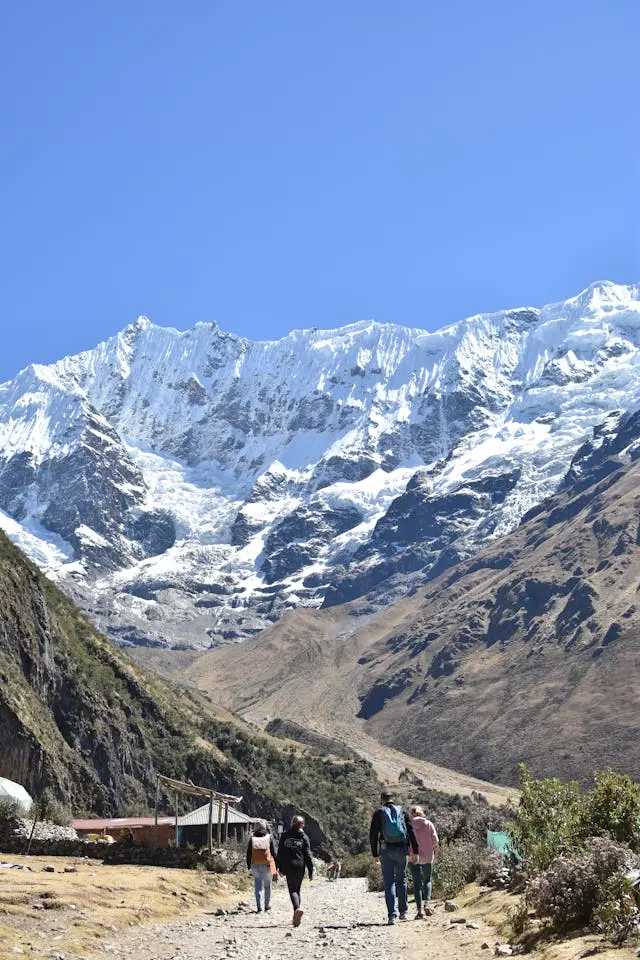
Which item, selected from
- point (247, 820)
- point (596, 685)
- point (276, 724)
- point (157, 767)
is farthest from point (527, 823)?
point (596, 685)

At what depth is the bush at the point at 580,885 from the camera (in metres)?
16.4

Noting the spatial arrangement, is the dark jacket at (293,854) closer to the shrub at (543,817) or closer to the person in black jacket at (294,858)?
the person in black jacket at (294,858)

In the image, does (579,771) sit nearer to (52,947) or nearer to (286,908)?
(286,908)

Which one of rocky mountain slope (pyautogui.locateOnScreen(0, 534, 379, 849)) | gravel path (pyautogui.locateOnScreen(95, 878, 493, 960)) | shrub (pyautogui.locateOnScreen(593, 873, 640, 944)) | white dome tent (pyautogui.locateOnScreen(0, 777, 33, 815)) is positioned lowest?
gravel path (pyautogui.locateOnScreen(95, 878, 493, 960))

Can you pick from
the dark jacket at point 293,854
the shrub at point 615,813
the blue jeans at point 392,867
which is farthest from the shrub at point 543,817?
the dark jacket at point 293,854

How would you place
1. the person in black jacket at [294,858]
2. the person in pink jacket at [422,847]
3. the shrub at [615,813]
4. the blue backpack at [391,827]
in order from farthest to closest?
the person in pink jacket at [422,847]
the person in black jacket at [294,858]
the blue backpack at [391,827]
the shrub at [615,813]

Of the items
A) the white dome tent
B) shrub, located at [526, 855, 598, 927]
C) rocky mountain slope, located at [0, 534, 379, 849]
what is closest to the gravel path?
shrub, located at [526, 855, 598, 927]

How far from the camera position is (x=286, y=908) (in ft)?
85.7

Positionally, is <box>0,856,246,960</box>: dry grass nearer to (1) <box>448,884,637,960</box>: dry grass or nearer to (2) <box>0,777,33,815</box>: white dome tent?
(1) <box>448,884,637,960</box>: dry grass

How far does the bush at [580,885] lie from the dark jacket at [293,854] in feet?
19.0

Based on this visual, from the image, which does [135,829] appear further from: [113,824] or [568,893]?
[568,893]

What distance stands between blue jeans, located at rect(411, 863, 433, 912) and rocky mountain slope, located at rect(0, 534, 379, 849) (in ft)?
98.5

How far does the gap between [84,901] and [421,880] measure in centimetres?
662

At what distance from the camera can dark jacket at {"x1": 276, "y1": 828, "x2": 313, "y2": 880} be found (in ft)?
71.1
